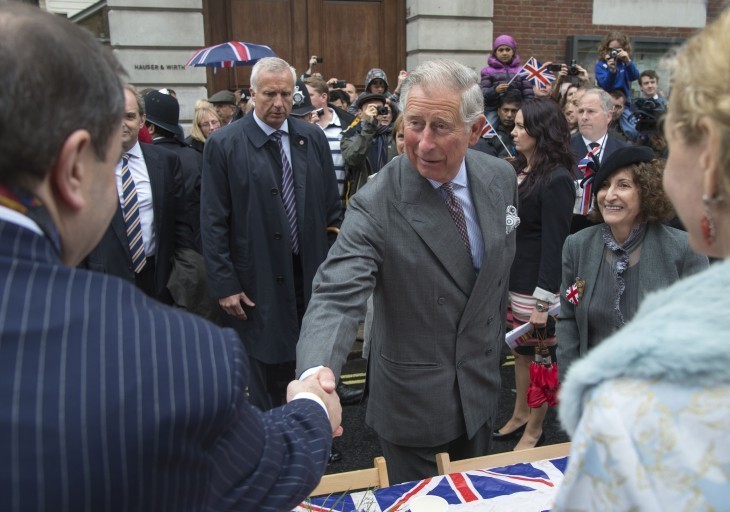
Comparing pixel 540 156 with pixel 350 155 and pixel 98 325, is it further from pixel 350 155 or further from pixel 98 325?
pixel 98 325

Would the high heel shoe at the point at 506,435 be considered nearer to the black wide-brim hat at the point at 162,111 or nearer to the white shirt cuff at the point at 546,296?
the white shirt cuff at the point at 546,296

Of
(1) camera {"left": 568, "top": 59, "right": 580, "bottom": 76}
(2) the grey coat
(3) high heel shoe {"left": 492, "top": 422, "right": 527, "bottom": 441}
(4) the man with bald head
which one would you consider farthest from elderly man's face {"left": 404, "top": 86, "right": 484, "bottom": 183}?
(1) camera {"left": 568, "top": 59, "right": 580, "bottom": 76}

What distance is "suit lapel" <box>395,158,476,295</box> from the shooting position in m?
2.41

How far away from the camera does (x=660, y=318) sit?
3.10ft

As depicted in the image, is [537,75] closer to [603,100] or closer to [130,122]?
[603,100]

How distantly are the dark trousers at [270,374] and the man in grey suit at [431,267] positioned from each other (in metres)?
1.45

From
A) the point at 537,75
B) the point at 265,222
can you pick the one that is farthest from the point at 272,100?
the point at 537,75

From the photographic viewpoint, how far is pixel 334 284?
2.21 m

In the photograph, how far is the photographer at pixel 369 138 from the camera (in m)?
5.67

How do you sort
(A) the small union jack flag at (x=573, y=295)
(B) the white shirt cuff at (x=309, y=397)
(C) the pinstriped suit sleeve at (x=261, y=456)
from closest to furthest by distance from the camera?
(C) the pinstriped suit sleeve at (x=261, y=456) < (B) the white shirt cuff at (x=309, y=397) < (A) the small union jack flag at (x=573, y=295)

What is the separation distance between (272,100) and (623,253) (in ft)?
6.94

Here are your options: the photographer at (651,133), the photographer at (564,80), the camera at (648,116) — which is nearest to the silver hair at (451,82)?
the photographer at (651,133)

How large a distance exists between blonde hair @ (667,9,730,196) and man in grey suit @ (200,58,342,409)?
299 centimetres

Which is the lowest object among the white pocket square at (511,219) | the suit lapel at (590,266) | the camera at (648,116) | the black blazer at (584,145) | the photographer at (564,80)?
the suit lapel at (590,266)
